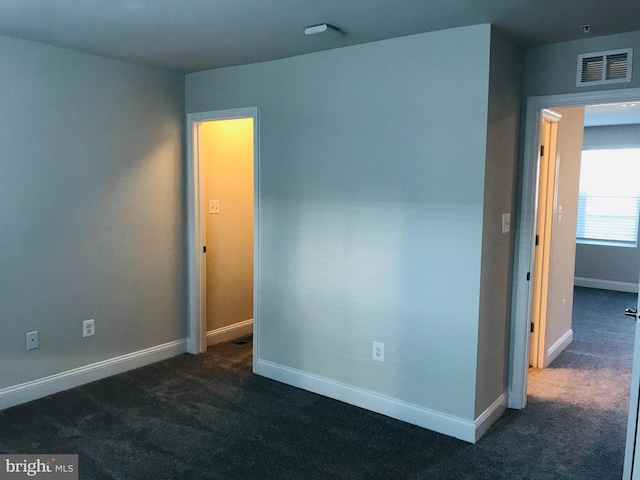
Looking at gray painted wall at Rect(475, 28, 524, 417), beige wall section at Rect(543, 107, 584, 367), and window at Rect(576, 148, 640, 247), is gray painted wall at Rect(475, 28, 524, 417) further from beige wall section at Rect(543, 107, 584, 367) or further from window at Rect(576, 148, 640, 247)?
window at Rect(576, 148, 640, 247)

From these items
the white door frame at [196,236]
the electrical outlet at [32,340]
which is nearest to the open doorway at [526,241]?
the white door frame at [196,236]

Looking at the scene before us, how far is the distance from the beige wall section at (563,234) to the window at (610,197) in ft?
9.98

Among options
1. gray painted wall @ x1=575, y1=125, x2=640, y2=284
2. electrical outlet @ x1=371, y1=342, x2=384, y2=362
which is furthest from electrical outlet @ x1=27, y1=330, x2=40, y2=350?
gray painted wall @ x1=575, y1=125, x2=640, y2=284

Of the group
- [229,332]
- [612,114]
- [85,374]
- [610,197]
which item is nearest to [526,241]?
[229,332]

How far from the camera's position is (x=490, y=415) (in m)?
3.21

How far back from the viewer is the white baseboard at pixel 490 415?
3055 mm

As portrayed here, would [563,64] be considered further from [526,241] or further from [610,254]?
[610,254]

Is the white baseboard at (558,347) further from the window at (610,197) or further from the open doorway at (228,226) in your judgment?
the window at (610,197)

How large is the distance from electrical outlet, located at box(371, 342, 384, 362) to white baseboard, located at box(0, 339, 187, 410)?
192 cm

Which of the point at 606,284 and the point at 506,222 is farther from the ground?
the point at 506,222

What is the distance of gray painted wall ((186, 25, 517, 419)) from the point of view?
117 inches

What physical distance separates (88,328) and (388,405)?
87.8 inches

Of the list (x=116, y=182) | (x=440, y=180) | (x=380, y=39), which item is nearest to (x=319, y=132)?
(x=380, y=39)

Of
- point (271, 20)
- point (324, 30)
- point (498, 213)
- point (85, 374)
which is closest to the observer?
point (271, 20)
